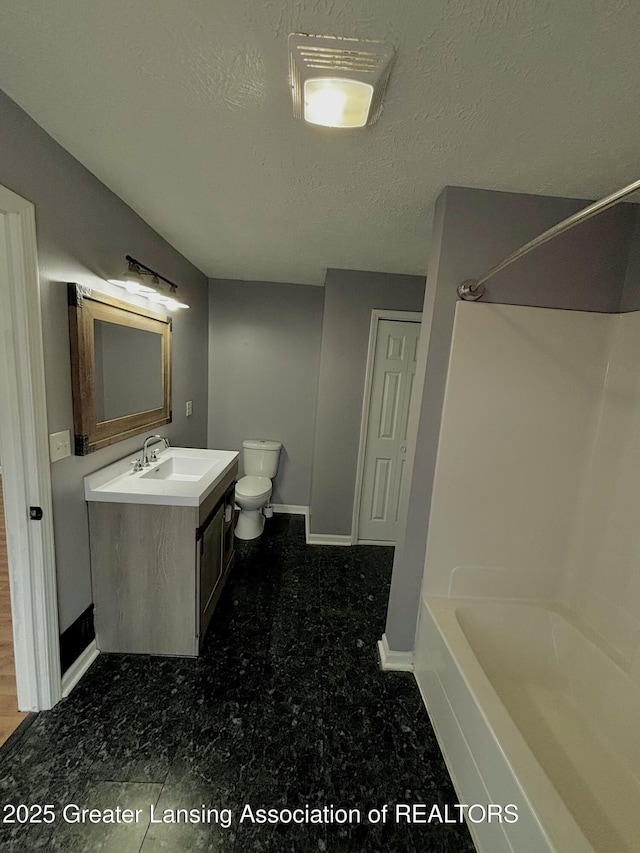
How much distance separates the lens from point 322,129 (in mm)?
1104

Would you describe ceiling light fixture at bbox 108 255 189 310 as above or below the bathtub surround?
above

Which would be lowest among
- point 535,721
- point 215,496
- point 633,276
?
point 535,721

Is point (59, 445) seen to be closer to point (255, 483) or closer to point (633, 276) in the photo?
point (255, 483)

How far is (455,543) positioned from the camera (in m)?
1.63

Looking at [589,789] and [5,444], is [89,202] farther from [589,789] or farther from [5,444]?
[589,789]

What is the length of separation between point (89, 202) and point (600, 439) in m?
2.57

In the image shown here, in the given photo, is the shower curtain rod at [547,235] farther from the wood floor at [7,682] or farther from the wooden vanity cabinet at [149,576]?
the wood floor at [7,682]

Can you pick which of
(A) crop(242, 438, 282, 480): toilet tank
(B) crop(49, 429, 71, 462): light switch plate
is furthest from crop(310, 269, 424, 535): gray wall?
(B) crop(49, 429, 71, 462): light switch plate

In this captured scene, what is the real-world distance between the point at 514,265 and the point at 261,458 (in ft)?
8.33

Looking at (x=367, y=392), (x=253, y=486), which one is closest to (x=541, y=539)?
(x=367, y=392)

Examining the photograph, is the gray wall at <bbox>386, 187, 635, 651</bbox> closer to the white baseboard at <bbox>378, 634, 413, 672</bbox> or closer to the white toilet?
the white baseboard at <bbox>378, 634, 413, 672</bbox>

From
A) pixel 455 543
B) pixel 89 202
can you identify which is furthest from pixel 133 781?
pixel 89 202

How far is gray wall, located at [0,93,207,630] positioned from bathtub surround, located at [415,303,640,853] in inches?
65.5

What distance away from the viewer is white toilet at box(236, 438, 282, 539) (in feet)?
9.10
